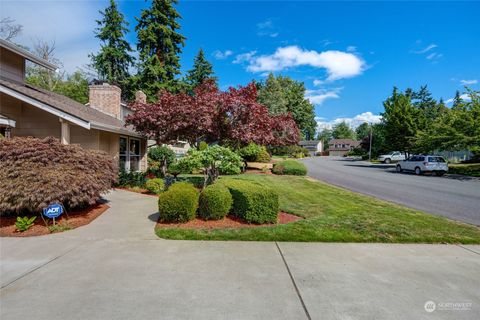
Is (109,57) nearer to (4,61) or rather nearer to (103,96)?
(103,96)

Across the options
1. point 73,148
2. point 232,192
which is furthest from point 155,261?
point 73,148

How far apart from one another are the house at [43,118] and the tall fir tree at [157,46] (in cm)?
1798

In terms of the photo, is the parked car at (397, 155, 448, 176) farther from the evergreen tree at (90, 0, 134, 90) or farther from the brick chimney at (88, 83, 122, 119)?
the evergreen tree at (90, 0, 134, 90)

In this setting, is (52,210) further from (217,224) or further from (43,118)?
(43,118)

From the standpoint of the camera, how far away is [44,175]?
5.50 m

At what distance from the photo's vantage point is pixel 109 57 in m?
31.8

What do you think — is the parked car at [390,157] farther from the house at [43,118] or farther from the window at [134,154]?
the house at [43,118]

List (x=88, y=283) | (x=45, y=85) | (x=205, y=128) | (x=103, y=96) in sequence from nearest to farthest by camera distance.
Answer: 1. (x=88, y=283)
2. (x=205, y=128)
3. (x=103, y=96)
4. (x=45, y=85)

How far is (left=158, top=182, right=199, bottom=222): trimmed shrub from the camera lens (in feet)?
18.2

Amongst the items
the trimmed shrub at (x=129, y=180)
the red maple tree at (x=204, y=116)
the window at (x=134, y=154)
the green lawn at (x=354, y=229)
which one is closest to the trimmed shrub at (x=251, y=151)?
the window at (x=134, y=154)

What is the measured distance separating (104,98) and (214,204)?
12148 millimetres

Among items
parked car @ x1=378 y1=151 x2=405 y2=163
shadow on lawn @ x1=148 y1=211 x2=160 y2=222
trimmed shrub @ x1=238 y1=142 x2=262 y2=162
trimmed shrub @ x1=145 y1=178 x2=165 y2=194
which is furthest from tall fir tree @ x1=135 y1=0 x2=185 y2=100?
parked car @ x1=378 y1=151 x2=405 y2=163

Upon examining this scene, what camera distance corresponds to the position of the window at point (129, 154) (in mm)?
12000

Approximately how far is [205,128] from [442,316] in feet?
30.3
